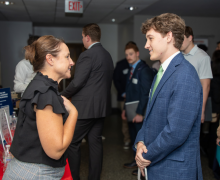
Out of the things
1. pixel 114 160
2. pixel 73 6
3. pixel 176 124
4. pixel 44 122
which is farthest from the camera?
pixel 73 6

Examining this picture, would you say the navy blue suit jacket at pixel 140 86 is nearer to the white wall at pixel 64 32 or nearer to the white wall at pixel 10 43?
the white wall at pixel 10 43

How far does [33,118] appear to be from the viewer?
0.96 meters

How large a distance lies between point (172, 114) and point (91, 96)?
1.27 meters

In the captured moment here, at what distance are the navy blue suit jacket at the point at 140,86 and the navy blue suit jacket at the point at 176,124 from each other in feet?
4.68

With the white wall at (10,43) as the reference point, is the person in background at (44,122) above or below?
below

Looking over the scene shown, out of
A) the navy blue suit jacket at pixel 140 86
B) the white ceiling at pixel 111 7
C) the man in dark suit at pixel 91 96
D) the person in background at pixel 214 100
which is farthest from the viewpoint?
the white ceiling at pixel 111 7

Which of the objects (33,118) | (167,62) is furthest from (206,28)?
(33,118)

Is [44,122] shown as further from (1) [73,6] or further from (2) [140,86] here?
(1) [73,6]

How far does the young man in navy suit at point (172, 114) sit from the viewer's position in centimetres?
111

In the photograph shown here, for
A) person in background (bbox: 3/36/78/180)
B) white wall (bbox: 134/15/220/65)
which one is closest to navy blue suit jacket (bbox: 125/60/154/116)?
person in background (bbox: 3/36/78/180)

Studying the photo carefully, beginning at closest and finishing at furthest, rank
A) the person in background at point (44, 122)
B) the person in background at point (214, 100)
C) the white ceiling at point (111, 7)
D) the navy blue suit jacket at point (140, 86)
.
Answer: the person in background at point (44, 122) → the navy blue suit jacket at point (140, 86) → the person in background at point (214, 100) → the white ceiling at point (111, 7)

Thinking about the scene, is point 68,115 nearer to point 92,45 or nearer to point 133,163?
point 92,45

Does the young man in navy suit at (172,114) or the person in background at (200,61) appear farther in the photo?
the person in background at (200,61)

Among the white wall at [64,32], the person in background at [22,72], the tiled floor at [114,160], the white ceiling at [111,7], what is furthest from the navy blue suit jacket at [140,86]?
the white wall at [64,32]
